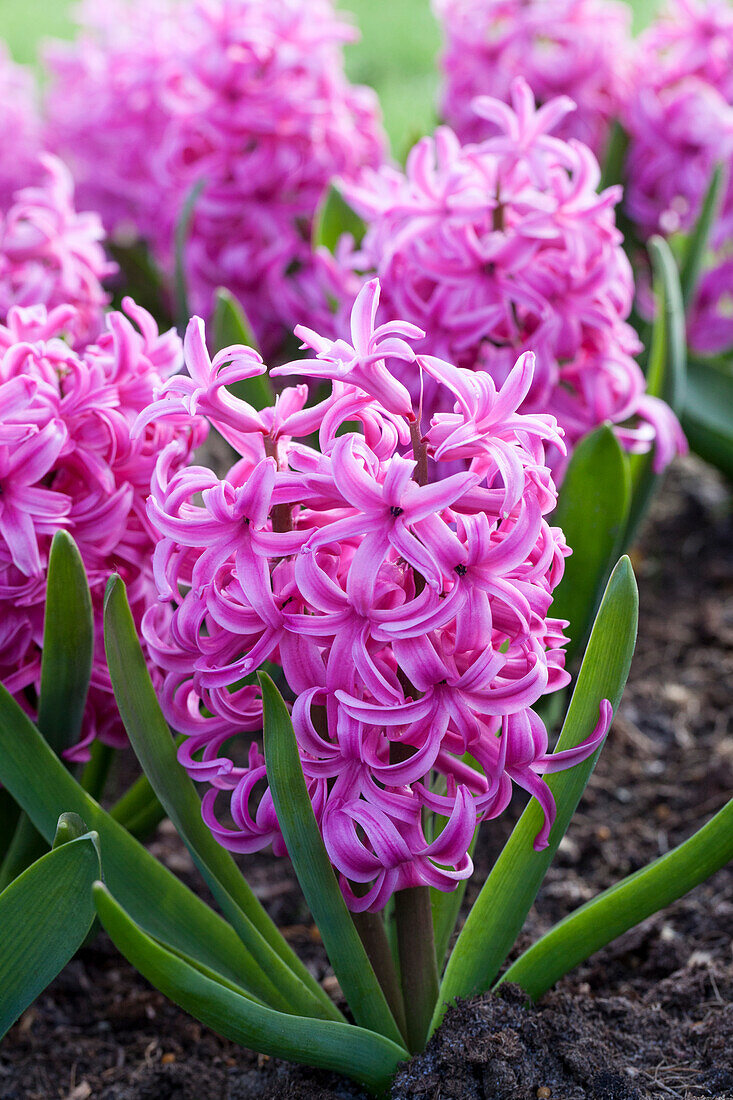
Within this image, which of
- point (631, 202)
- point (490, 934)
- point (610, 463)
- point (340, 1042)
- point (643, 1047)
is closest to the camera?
point (340, 1042)

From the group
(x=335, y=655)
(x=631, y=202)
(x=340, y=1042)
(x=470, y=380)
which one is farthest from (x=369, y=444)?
(x=631, y=202)

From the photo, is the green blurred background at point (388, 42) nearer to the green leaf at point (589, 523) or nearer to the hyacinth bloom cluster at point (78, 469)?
the green leaf at point (589, 523)

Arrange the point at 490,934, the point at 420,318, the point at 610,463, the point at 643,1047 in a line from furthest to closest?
the point at 420,318 → the point at 610,463 → the point at 643,1047 → the point at 490,934

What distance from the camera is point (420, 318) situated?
1630 mm

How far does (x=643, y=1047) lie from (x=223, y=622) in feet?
2.66

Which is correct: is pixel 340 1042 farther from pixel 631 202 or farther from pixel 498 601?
pixel 631 202

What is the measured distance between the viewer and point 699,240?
2275 mm

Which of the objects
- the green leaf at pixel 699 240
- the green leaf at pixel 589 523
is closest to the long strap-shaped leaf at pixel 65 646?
the green leaf at pixel 589 523

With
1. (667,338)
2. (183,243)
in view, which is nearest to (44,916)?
(667,338)

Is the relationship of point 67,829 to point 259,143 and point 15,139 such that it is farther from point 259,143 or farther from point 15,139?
point 15,139

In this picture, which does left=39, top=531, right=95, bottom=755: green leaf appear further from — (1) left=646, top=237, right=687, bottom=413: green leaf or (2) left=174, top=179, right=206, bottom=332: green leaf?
(2) left=174, top=179, right=206, bottom=332: green leaf

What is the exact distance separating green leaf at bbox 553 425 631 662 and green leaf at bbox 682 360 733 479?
106cm

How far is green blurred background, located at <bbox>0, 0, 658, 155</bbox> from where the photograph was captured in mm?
5961

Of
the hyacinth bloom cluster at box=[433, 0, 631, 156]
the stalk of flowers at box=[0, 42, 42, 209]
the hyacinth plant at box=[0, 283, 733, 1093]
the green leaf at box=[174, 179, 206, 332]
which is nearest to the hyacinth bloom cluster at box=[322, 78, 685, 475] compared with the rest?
the hyacinth plant at box=[0, 283, 733, 1093]
